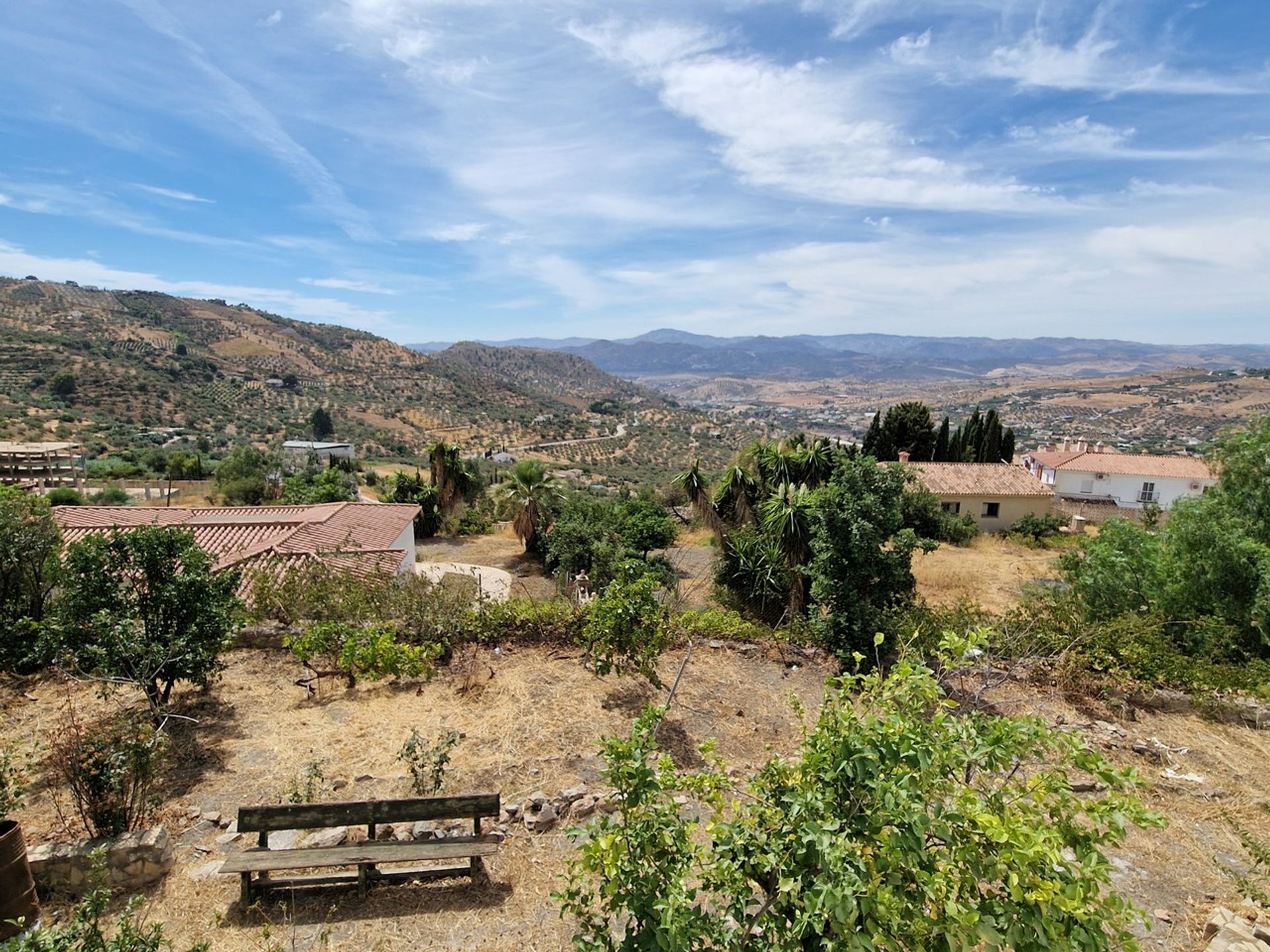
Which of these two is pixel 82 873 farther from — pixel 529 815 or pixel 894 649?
pixel 894 649

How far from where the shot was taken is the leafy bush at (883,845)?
3111mm

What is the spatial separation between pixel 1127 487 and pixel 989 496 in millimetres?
16990

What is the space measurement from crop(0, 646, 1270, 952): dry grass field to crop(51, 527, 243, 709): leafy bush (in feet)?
2.94

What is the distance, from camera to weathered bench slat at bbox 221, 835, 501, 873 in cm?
533

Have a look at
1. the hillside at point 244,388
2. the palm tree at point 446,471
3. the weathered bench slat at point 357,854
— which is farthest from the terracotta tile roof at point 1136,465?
the weathered bench slat at point 357,854

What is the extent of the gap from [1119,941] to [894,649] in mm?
8858

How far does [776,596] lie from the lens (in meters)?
14.9

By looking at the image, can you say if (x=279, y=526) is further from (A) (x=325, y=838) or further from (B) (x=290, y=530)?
(A) (x=325, y=838)

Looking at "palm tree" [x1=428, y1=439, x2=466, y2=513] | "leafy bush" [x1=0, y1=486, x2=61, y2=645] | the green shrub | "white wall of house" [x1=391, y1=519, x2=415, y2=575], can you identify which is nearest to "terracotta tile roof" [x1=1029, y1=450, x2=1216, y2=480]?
"palm tree" [x1=428, y1=439, x2=466, y2=513]

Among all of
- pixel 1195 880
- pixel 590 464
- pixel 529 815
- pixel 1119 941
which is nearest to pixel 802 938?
pixel 1119 941

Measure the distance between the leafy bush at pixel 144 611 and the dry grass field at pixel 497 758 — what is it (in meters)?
0.90

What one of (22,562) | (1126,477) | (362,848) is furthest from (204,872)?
(1126,477)

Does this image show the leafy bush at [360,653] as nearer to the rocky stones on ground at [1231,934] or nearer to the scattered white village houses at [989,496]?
the rocky stones on ground at [1231,934]

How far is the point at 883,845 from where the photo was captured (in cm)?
321
